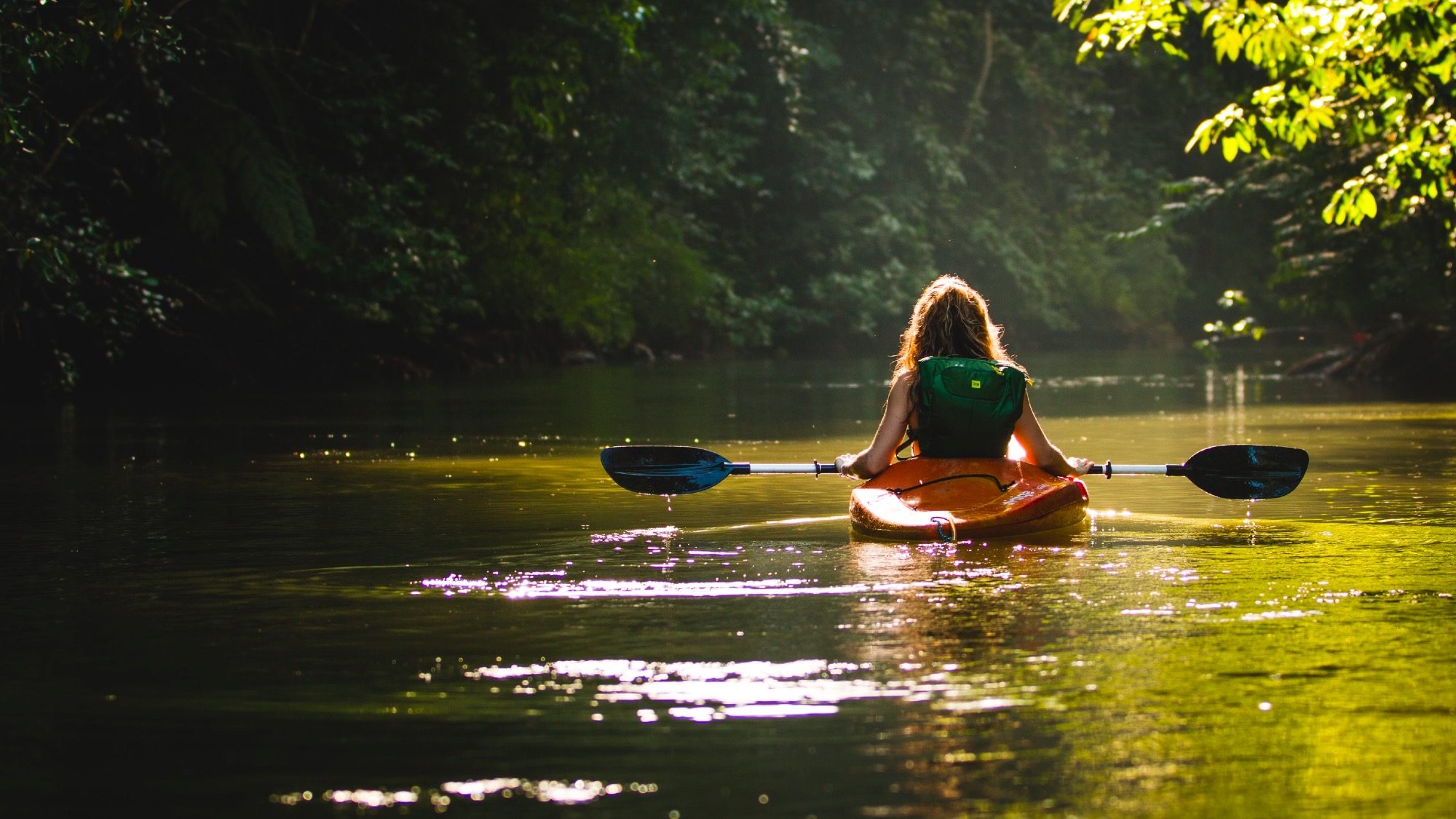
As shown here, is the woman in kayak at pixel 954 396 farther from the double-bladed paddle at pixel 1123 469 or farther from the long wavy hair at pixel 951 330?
the double-bladed paddle at pixel 1123 469

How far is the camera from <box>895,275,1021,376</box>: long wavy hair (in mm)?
9406

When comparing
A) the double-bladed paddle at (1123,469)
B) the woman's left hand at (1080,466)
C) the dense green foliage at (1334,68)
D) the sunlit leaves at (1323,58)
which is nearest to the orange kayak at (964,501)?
the woman's left hand at (1080,466)

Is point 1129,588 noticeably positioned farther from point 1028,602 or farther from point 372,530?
point 372,530

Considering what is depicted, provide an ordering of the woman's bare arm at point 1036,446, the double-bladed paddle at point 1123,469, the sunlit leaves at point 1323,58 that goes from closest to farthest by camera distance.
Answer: the woman's bare arm at point 1036,446 < the double-bladed paddle at point 1123,469 < the sunlit leaves at point 1323,58

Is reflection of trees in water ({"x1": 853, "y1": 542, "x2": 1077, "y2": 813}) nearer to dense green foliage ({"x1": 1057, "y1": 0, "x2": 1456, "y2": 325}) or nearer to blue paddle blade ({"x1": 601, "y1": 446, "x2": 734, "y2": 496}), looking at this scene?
blue paddle blade ({"x1": 601, "y1": 446, "x2": 734, "y2": 496})

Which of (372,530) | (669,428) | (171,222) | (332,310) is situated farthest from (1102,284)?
(372,530)

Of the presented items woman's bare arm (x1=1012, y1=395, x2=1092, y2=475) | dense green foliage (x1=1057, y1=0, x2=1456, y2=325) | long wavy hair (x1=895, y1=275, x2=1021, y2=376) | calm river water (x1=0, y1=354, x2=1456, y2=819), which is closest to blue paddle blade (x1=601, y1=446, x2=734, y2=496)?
calm river water (x1=0, y1=354, x2=1456, y2=819)

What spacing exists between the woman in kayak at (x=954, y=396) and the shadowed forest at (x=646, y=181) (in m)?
3.46

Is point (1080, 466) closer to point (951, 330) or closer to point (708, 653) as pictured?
point (951, 330)

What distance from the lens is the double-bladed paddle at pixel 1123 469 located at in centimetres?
995

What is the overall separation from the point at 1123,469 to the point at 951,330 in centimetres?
128

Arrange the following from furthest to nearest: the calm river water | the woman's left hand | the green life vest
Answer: the woman's left hand
the green life vest
the calm river water

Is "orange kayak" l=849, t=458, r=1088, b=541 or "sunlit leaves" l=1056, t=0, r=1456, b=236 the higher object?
"sunlit leaves" l=1056, t=0, r=1456, b=236

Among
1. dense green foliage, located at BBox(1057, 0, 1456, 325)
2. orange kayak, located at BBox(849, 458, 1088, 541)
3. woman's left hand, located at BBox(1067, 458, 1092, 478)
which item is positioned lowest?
orange kayak, located at BBox(849, 458, 1088, 541)
